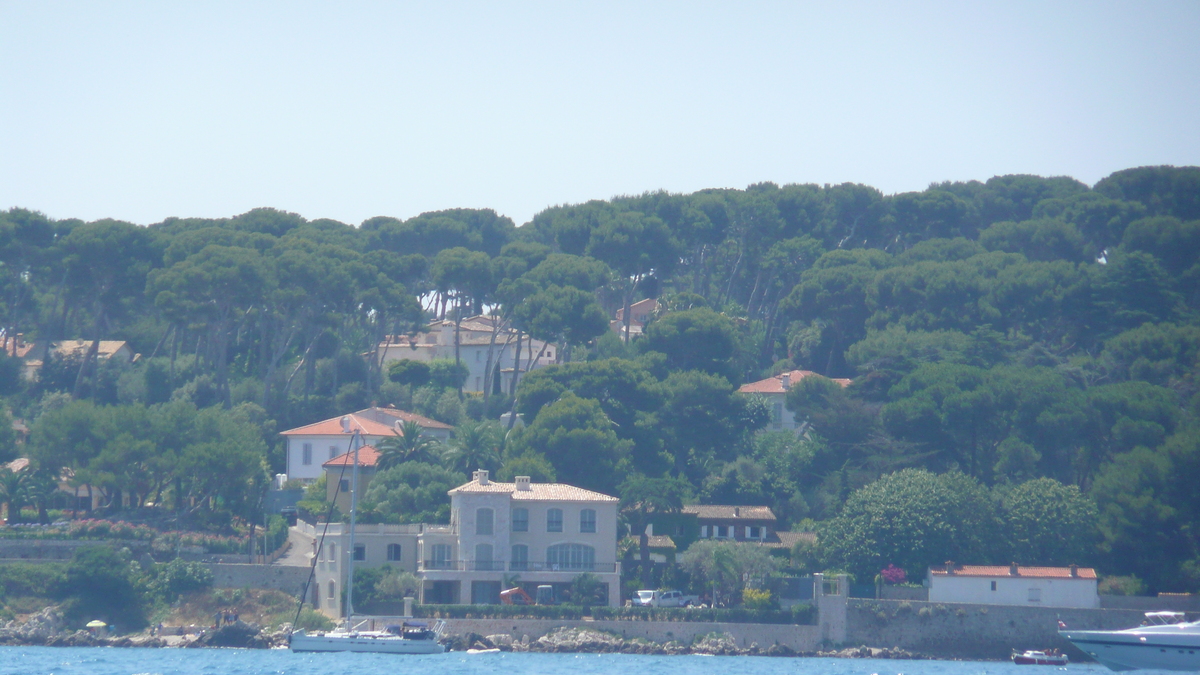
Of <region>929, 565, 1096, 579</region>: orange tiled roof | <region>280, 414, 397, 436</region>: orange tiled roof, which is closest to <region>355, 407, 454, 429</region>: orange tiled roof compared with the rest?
<region>280, 414, 397, 436</region>: orange tiled roof

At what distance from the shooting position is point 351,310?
72438 millimetres

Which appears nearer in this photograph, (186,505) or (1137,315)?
(186,505)

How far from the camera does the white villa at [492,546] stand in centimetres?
5416

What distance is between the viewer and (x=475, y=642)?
50406mm

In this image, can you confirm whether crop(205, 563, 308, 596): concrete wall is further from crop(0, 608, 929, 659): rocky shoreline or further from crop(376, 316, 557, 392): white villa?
crop(376, 316, 557, 392): white villa

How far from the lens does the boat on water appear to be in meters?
43.6

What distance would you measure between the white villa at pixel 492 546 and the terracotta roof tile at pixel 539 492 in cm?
4

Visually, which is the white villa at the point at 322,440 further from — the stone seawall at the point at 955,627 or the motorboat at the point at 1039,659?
the motorboat at the point at 1039,659

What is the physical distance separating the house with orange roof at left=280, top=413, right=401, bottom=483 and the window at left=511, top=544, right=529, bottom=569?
12384mm

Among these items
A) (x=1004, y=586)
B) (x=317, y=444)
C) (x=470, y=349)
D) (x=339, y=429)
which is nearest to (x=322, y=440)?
(x=317, y=444)

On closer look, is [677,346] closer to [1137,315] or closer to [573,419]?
[573,419]

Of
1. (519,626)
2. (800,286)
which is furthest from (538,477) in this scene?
(800,286)

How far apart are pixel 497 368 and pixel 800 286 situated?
55.1 ft

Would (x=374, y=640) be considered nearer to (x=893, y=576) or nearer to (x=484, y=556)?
(x=484, y=556)
